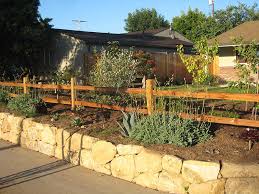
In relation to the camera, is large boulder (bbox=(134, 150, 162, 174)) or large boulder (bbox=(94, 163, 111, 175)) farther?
large boulder (bbox=(94, 163, 111, 175))

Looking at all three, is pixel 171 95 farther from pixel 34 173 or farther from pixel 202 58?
pixel 34 173

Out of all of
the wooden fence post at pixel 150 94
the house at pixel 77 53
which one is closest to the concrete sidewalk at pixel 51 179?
the wooden fence post at pixel 150 94

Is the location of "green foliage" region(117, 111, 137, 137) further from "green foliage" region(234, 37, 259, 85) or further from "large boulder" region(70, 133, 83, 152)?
"green foliage" region(234, 37, 259, 85)

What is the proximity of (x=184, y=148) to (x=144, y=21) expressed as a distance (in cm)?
7039

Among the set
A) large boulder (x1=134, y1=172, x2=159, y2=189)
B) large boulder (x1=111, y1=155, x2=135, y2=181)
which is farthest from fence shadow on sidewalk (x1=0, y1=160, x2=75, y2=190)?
large boulder (x1=134, y1=172, x2=159, y2=189)

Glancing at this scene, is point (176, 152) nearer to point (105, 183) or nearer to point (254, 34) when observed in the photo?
point (105, 183)

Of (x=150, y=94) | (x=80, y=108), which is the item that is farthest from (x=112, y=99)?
(x=150, y=94)

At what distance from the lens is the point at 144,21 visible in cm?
7656

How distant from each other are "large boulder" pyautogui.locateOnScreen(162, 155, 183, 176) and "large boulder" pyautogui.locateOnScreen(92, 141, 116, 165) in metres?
1.25

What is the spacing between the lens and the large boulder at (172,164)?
6922 millimetres

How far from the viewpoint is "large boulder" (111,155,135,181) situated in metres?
7.69

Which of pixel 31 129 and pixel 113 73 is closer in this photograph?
pixel 31 129

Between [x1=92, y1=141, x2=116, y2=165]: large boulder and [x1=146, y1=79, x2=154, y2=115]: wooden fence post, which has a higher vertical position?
[x1=146, y1=79, x2=154, y2=115]: wooden fence post

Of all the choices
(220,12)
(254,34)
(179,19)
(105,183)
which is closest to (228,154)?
(105,183)
